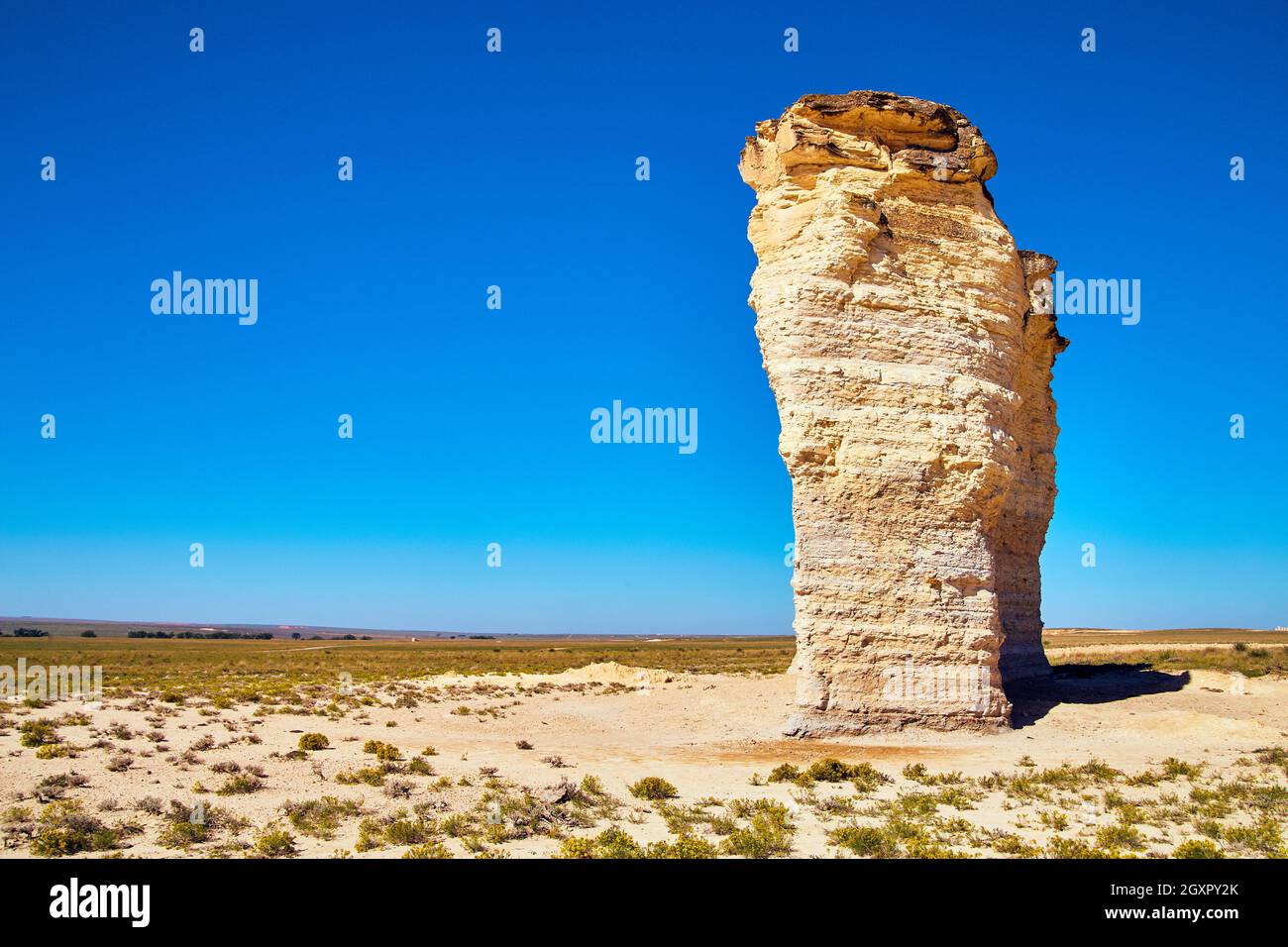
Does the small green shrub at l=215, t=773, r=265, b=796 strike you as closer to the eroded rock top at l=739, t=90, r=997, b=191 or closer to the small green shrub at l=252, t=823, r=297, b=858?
the small green shrub at l=252, t=823, r=297, b=858

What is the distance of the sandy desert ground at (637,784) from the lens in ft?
29.0

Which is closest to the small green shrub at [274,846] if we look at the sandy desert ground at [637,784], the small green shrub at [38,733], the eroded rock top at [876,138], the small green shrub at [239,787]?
the sandy desert ground at [637,784]

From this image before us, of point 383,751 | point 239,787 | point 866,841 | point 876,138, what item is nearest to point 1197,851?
point 866,841

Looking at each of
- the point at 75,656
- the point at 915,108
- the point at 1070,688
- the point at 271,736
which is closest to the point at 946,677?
the point at 1070,688

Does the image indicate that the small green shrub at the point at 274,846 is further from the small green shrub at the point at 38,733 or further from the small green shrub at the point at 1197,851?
the small green shrub at the point at 38,733

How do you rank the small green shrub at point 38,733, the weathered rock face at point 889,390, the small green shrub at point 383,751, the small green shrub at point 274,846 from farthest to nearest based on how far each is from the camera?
the weathered rock face at point 889,390
the small green shrub at point 38,733
the small green shrub at point 383,751
the small green shrub at point 274,846

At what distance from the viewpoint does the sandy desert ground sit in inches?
348

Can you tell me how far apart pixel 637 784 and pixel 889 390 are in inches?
381

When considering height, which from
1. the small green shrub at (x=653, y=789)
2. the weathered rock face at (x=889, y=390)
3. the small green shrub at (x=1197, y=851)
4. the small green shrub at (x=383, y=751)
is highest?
the weathered rock face at (x=889, y=390)

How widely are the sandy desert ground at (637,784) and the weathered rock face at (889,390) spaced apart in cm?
162

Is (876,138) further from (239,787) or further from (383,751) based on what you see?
(239,787)

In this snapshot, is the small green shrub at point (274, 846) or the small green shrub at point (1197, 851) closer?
the small green shrub at point (1197, 851)
